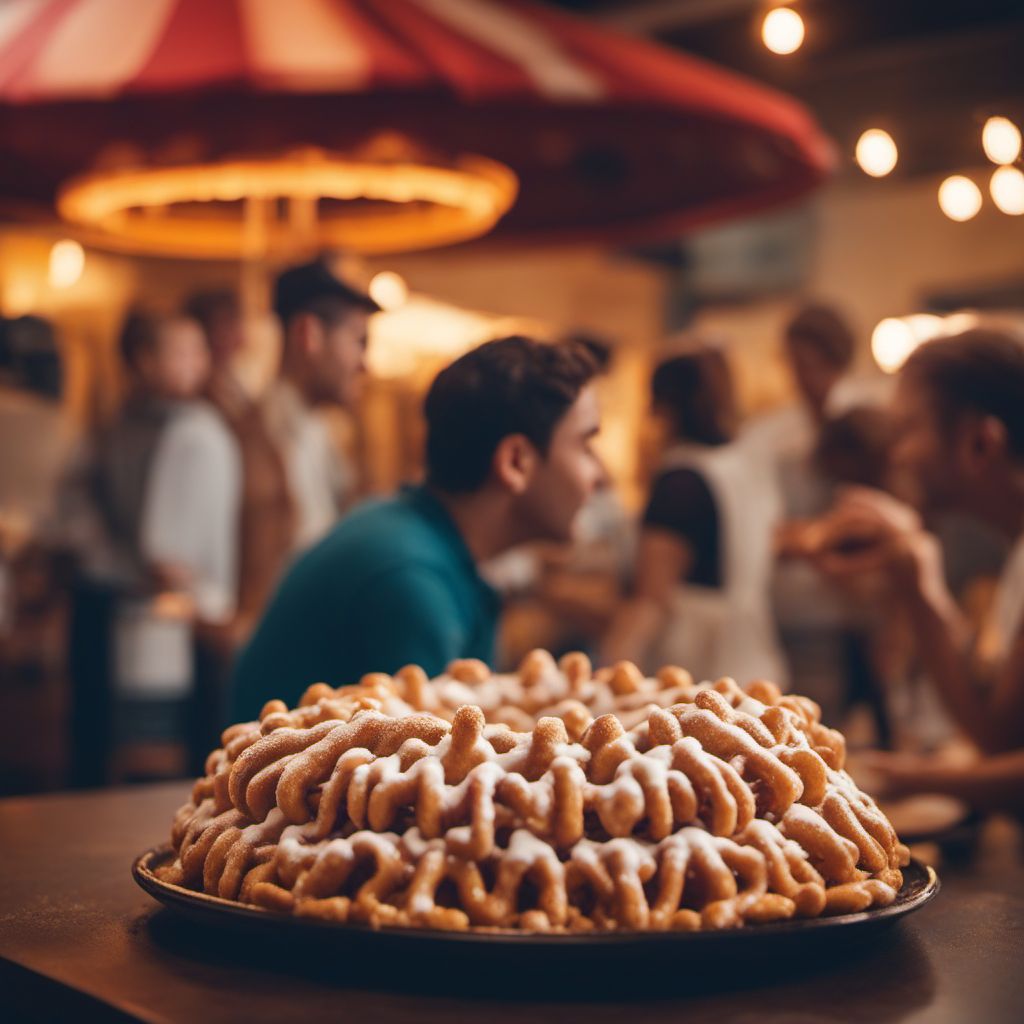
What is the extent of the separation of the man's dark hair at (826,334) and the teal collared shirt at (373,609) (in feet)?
6.49

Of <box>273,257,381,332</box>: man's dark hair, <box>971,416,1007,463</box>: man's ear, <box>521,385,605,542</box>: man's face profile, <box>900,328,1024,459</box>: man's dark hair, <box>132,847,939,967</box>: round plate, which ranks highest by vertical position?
<box>273,257,381,332</box>: man's dark hair

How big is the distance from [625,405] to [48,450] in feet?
13.9

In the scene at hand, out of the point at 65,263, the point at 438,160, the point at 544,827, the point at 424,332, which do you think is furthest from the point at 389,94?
the point at 424,332

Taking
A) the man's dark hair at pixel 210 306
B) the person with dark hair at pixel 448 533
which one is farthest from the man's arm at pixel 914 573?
the man's dark hair at pixel 210 306

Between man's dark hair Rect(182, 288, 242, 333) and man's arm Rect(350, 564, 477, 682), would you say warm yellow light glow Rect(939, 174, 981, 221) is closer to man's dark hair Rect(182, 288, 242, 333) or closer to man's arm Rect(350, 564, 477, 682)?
man's arm Rect(350, 564, 477, 682)

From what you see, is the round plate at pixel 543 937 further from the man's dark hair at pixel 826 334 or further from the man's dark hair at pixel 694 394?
the man's dark hair at pixel 826 334

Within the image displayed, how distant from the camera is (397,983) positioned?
823mm

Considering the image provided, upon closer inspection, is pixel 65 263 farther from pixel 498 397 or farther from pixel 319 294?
pixel 498 397

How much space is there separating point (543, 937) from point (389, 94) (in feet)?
8.03

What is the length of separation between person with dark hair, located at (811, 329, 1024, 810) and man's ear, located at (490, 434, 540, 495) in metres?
0.69

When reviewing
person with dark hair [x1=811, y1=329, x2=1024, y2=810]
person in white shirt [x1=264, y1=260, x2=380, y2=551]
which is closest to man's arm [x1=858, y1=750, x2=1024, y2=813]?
person with dark hair [x1=811, y1=329, x2=1024, y2=810]

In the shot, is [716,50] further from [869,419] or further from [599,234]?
[869,419]

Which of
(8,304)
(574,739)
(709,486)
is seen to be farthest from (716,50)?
(574,739)

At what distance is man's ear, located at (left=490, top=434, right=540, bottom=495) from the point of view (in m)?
1.86
